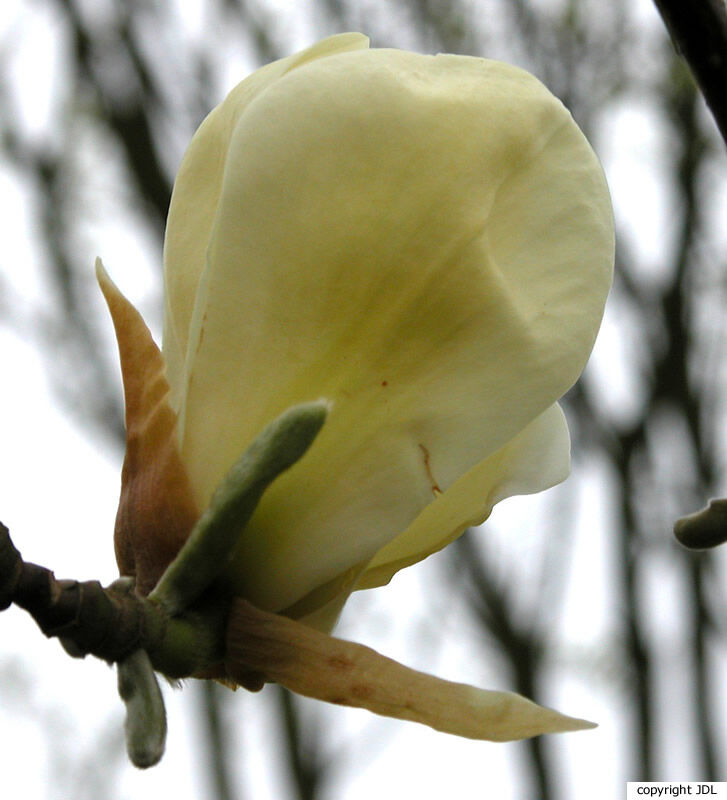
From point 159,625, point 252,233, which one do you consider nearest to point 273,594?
point 159,625

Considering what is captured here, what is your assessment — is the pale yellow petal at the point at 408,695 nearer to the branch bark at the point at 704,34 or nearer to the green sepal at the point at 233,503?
the green sepal at the point at 233,503

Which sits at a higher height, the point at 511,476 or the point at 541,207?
the point at 541,207

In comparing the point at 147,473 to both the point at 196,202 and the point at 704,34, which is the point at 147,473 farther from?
the point at 704,34

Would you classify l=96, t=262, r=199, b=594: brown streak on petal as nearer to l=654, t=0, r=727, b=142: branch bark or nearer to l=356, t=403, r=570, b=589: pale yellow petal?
l=356, t=403, r=570, b=589: pale yellow petal

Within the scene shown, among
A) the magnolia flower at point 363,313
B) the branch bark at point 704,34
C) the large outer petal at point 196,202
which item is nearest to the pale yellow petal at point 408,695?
the magnolia flower at point 363,313

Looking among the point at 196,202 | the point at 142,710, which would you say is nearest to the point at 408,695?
the point at 142,710

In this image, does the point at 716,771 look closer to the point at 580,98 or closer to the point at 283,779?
the point at 283,779
